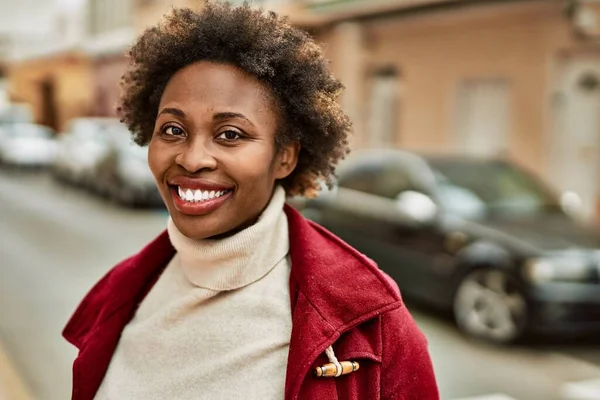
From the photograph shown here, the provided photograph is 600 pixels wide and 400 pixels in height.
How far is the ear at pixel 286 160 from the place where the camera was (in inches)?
73.3

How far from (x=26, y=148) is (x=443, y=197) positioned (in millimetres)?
19866

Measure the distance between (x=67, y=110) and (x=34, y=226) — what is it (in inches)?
1139

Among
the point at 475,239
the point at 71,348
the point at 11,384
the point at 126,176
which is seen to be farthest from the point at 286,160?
the point at 126,176

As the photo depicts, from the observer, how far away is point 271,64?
180cm

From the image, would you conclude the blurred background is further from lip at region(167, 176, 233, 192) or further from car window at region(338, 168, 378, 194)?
lip at region(167, 176, 233, 192)

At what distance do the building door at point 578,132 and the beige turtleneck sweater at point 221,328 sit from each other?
1093 cm

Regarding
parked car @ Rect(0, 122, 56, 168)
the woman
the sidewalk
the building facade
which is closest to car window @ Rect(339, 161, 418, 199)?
the building facade

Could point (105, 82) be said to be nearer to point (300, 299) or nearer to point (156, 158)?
point (156, 158)

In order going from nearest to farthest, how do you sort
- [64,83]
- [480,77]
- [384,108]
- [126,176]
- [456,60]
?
[480,77] → [456,60] → [126,176] → [384,108] → [64,83]

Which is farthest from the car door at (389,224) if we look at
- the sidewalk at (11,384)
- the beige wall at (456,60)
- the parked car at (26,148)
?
the parked car at (26,148)

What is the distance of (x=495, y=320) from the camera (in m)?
6.76

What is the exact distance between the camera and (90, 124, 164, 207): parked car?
1512cm

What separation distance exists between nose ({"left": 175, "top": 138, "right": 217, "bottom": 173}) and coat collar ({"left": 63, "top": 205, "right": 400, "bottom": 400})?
0.99 ft

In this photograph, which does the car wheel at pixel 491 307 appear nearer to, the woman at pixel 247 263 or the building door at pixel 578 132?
the woman at pixel 247 263
